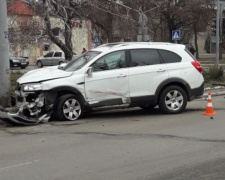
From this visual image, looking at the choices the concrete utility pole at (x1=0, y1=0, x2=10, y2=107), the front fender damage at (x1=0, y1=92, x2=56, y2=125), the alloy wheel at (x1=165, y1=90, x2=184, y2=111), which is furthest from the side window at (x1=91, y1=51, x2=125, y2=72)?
Answer: the concrete utility pole at (x1=0, y1=0, x2=10, y2=107)

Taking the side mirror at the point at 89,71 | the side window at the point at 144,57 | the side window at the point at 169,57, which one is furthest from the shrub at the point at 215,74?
the side mirror at the point at 89,71

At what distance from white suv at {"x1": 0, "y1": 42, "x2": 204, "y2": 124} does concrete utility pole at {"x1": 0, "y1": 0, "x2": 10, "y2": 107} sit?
1486 mm

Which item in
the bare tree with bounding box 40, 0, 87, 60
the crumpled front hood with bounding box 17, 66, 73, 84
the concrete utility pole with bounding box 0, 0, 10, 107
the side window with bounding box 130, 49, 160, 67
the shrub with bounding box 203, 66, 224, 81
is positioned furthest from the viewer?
the shrub with bounding box 203, 66, 224, 81

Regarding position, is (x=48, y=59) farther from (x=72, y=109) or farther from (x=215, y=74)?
(x=72, y=109)

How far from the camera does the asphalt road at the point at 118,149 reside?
5297 mm

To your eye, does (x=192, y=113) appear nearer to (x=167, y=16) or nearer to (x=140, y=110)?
(x=140, y=110)

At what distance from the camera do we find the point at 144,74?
31.8ft

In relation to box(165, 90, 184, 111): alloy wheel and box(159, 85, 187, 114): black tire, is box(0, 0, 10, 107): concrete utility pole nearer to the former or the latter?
box(159, 85, 187, 114): black tire

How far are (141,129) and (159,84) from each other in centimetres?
187

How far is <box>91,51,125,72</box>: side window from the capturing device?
31.2ft

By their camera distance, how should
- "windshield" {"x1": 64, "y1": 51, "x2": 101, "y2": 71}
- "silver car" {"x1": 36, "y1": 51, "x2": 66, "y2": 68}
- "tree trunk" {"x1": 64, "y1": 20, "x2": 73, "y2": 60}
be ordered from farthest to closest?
Result: 1. "silver car" {"x1": 36, "y1": 51, "x2": 66, "y2": 68}
2. "tree trunk" {"x1": 64, "y1": 20, "x2": 73, "y2": 60}
3. "windshield" {"x1": 64, "y1": 51, "x2": 101, "y2": 71}

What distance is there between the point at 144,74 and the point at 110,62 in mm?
877

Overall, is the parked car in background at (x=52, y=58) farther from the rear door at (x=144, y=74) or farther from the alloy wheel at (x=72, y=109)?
the alloy wheel at (x=72, y=109)

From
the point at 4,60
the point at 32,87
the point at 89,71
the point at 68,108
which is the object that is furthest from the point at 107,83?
the point at 4,60
